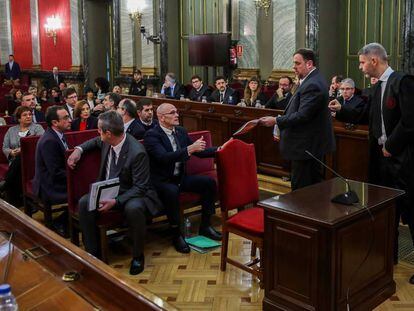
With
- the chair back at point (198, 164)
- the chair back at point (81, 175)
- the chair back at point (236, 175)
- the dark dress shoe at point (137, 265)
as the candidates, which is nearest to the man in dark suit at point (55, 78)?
the chair back at point (198, 164)

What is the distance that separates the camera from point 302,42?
351 inches

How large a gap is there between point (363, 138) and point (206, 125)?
2582 millimetres

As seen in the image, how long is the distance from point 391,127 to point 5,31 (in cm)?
1646

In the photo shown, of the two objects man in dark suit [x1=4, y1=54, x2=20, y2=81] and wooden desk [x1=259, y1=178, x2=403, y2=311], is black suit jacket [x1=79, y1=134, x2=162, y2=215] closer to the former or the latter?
wooden desk [x1=259, y1=178, x2=403, y2=311]

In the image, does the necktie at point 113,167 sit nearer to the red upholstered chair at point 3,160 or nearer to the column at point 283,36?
the red upholstered chair at point 3,160

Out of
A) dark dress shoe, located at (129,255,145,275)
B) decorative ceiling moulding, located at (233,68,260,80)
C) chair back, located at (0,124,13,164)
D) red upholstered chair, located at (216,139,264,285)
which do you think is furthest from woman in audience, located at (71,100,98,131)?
decorative ceiling moulding, located at (233,68,260,80)

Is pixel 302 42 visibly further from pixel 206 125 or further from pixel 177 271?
pixel 177 271

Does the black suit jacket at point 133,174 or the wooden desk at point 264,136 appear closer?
the black suit jacket at point 133,174

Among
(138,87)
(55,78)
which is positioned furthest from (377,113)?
(55,78)

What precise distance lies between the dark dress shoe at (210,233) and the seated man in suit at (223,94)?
3869 mm

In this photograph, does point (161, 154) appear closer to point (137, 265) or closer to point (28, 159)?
point (137, 265)

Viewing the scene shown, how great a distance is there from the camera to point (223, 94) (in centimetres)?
849

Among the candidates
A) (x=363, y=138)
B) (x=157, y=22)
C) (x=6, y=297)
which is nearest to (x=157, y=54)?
(x=157, y=22)

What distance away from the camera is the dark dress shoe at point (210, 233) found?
4590 millimetres
